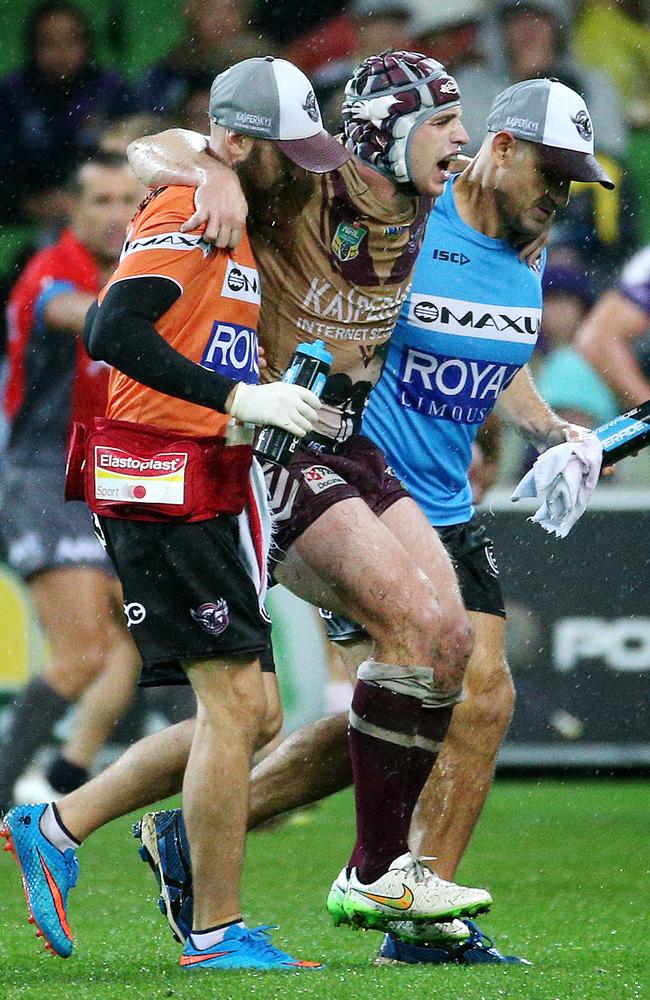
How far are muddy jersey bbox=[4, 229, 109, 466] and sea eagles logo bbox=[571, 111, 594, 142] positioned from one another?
343 cm

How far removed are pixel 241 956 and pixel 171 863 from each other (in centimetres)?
49

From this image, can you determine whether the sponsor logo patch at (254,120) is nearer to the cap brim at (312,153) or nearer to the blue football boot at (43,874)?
the cap brim at (312,153)

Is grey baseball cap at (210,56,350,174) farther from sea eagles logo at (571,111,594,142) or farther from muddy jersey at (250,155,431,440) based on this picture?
sea eagles logo at (571,111,594,142)

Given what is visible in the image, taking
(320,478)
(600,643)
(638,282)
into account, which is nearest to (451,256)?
(320,478)

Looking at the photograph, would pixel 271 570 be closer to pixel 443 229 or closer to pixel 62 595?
pixel 443 229

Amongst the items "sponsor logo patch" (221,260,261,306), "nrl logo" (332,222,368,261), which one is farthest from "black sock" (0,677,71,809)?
"sponsor logo patch" (221,260,261,306)

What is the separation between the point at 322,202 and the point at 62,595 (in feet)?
12.1

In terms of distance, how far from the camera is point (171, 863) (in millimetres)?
4676

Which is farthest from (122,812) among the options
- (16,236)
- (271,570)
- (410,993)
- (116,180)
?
(16,236)

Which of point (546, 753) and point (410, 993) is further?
point (546, 753)

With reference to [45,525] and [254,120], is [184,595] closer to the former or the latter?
[254,120]

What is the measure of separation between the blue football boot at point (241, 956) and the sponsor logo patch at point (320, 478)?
1134 millimetres

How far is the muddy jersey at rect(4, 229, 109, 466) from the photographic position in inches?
316

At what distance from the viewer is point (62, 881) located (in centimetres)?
453
